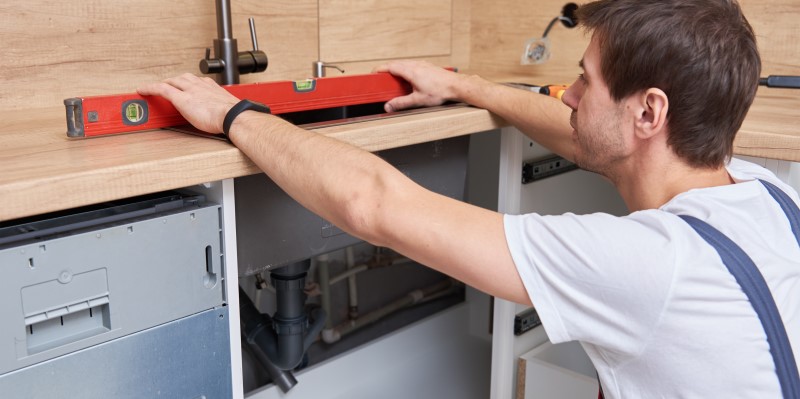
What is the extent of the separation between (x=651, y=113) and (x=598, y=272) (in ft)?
0.78

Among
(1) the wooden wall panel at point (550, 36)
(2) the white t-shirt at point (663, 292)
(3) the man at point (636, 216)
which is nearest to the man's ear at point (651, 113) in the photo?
(3) the man at point (636, 216)

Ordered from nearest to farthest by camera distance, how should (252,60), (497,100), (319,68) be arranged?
(497,100) → (252,60) → (319,68)

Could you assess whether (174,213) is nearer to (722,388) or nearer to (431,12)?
(722,388)

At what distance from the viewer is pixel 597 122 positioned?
0.96 meters

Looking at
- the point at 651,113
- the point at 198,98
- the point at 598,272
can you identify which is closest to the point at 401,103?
the point at 198,98

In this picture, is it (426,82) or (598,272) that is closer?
(598,272)

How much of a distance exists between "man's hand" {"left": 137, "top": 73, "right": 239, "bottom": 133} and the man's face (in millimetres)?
443

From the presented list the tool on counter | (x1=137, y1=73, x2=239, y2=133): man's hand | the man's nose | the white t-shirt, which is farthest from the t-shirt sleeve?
the tool on counter

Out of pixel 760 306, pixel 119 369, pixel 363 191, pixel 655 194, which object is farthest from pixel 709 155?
pixel 119 369

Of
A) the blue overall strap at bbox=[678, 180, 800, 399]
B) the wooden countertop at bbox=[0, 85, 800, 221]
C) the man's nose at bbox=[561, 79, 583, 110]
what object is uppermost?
the man's nose at bbox=[561, 79, 583, 110]

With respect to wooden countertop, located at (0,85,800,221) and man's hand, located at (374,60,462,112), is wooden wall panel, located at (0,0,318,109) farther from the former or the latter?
man's hand, located at (374,60,462,112)

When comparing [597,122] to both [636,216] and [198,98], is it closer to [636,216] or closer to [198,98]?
[636,216]

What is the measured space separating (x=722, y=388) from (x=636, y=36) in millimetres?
391

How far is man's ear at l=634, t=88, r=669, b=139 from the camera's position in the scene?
0.88 metres
